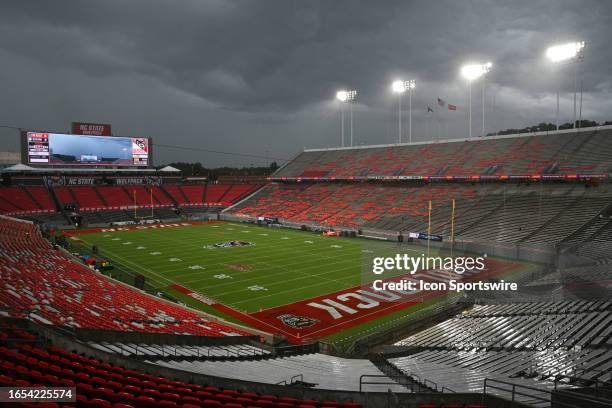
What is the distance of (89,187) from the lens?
205 feet

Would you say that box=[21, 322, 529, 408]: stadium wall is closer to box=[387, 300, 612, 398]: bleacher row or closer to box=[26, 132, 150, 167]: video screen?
box=[387, 300, 612, 398]: bleacher row

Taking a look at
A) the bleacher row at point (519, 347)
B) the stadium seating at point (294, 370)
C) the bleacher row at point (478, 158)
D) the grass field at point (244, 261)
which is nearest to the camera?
the bleacher row at point (519, 347)

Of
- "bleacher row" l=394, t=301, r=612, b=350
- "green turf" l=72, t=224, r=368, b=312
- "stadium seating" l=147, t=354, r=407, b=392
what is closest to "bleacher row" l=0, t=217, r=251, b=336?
"stadium seating" l=147, t=354, r=407, b=392

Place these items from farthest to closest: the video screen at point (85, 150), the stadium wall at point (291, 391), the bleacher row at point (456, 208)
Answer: the video screen at point (85, 150), the bleacher row at point (456, 208), the stadium wall at point (291, 391)

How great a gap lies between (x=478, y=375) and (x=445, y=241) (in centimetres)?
2895

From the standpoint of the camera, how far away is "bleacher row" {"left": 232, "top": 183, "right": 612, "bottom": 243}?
34.7 metres

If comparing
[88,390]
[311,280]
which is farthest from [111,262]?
[88,390]

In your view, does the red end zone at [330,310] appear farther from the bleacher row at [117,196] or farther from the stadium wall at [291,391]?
the bleacher row at [117,196]

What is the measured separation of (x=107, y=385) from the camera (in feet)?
21.7

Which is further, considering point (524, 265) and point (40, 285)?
point (524, 265)

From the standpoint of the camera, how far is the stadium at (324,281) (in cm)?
787

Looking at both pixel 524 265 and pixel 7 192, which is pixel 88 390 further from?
pixel 7 192

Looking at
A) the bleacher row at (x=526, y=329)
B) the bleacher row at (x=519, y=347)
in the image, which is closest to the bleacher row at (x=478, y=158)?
the bleacher row at (x=526, y=329)

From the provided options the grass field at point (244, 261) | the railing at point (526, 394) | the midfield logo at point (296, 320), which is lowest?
the midfield logo at point (296, 320)
